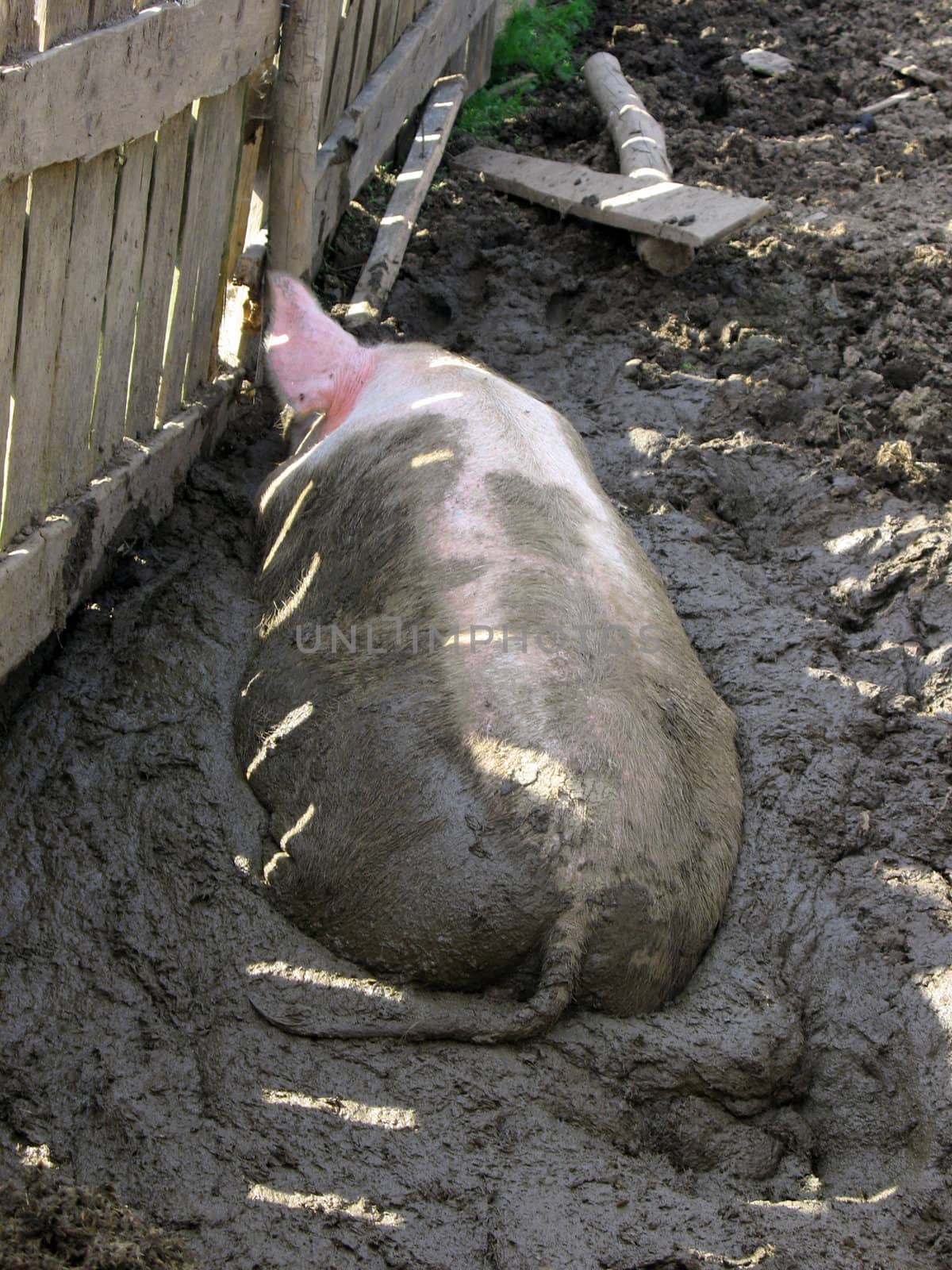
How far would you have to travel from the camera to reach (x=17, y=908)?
2.66 m

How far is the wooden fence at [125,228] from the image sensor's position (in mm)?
2682

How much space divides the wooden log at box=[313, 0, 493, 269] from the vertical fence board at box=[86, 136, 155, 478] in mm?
1380

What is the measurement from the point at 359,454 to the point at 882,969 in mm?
1901

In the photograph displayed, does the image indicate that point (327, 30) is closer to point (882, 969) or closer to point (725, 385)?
point (725, 385)

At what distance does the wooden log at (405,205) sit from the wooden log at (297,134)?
1.28ft

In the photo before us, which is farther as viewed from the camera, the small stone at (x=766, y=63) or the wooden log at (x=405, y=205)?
the small stone at (x=766, y=63)

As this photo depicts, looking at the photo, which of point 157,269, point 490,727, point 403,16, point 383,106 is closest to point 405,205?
point 383,106

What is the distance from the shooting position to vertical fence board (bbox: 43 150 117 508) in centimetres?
298

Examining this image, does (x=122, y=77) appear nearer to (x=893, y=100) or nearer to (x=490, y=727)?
(x=490, y=727)

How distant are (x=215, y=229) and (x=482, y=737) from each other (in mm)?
2181

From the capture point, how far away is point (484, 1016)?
2.51 metres

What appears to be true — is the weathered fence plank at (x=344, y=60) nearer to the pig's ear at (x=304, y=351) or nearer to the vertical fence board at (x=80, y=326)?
the pig's ear at (x=304, y=351)

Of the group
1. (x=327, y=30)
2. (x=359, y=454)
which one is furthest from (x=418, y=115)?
(x=359, y=454)

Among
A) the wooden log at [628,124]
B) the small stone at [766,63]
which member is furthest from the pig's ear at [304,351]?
the small stone at [766,63]
